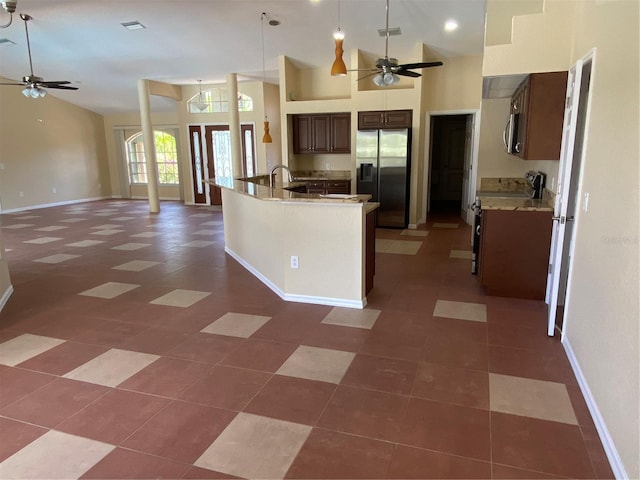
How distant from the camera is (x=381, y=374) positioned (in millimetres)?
2631

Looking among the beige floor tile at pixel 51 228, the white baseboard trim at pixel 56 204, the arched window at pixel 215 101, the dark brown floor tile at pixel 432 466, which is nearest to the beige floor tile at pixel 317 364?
the dark brown floor tile at pixel 432 466

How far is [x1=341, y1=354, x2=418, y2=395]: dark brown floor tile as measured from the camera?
2496 mm

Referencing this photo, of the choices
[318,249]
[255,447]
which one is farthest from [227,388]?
[318,249]

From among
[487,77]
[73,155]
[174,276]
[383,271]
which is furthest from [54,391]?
[73,155]

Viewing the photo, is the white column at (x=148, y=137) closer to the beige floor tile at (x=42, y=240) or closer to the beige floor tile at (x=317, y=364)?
the beige floor tile at (x=42, y=240)

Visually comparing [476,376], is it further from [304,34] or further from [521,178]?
[304,34]

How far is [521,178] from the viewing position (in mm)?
5930

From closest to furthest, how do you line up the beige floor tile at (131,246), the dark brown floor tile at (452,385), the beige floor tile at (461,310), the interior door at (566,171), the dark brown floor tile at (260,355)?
the dark brown floor tile at (452,385) → the dark brown floor tile at (260,355) → the interior door at (566,171) → the beige floor tile at (461,310) → the beige floor tile at (131,246)

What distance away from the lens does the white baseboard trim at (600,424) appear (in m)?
1.78

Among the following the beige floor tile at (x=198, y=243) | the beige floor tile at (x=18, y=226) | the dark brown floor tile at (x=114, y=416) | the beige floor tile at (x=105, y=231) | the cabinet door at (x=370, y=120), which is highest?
the cabinet door at (x=370, y=120)

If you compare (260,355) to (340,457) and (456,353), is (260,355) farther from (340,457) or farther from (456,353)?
(456,353)

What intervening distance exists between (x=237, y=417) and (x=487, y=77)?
12.5ft

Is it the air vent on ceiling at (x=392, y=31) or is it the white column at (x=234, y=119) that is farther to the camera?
the white column at (x=234, y=119)

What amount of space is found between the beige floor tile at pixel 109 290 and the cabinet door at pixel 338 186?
13.6 feet
